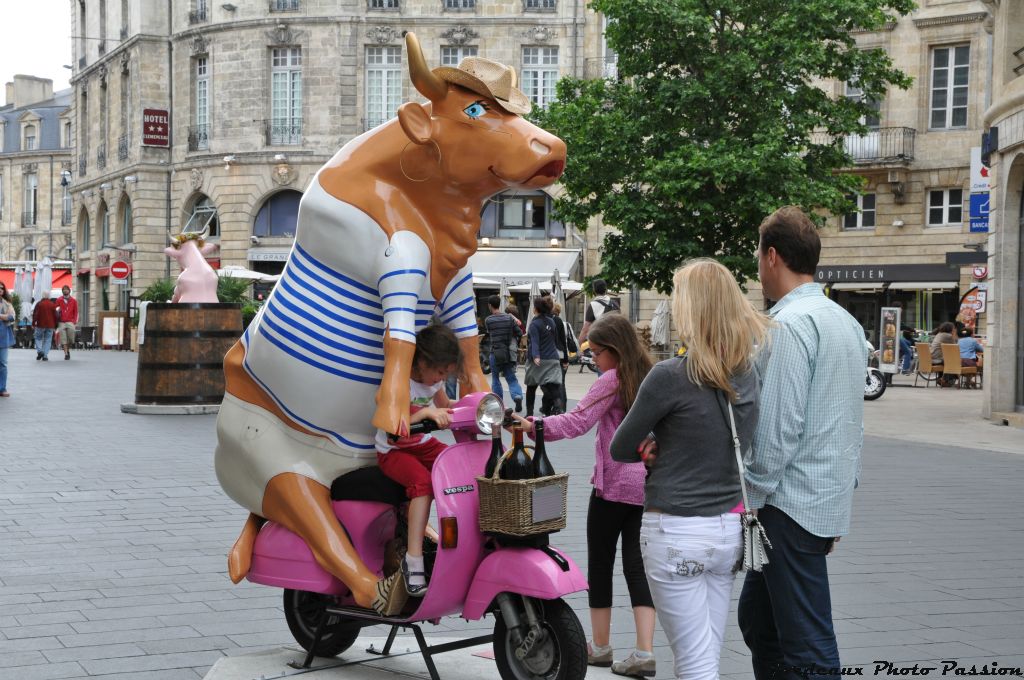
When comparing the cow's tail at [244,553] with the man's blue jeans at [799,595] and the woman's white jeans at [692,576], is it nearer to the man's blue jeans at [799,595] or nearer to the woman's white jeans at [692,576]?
the woman's white jeans at [692,576]

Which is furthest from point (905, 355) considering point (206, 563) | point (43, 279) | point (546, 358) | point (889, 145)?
point (43, 279)

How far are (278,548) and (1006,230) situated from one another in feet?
47.3

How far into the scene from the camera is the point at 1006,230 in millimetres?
16688

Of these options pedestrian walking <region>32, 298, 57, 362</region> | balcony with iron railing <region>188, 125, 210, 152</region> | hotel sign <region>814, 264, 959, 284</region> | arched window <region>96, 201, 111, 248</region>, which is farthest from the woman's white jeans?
arched window <region>96, 201, 111, 248</region>

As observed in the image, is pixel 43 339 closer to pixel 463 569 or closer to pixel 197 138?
pixel 197 138

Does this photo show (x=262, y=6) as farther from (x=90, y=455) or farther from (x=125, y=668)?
(x=125, y=668)

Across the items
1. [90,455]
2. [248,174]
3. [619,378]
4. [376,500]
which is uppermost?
[248,174]

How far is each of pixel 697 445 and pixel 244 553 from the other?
195cm

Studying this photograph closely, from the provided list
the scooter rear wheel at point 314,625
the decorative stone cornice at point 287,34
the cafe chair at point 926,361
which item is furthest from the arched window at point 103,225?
the scooter rear wheel at point 314,625

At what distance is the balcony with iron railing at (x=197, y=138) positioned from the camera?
41.0m

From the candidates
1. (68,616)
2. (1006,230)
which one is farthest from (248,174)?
(68,616)

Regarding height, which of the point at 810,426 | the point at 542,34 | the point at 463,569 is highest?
the point at 542,34

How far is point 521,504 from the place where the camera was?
4.16 metres

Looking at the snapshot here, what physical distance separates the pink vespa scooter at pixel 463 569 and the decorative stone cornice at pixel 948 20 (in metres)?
30.5
